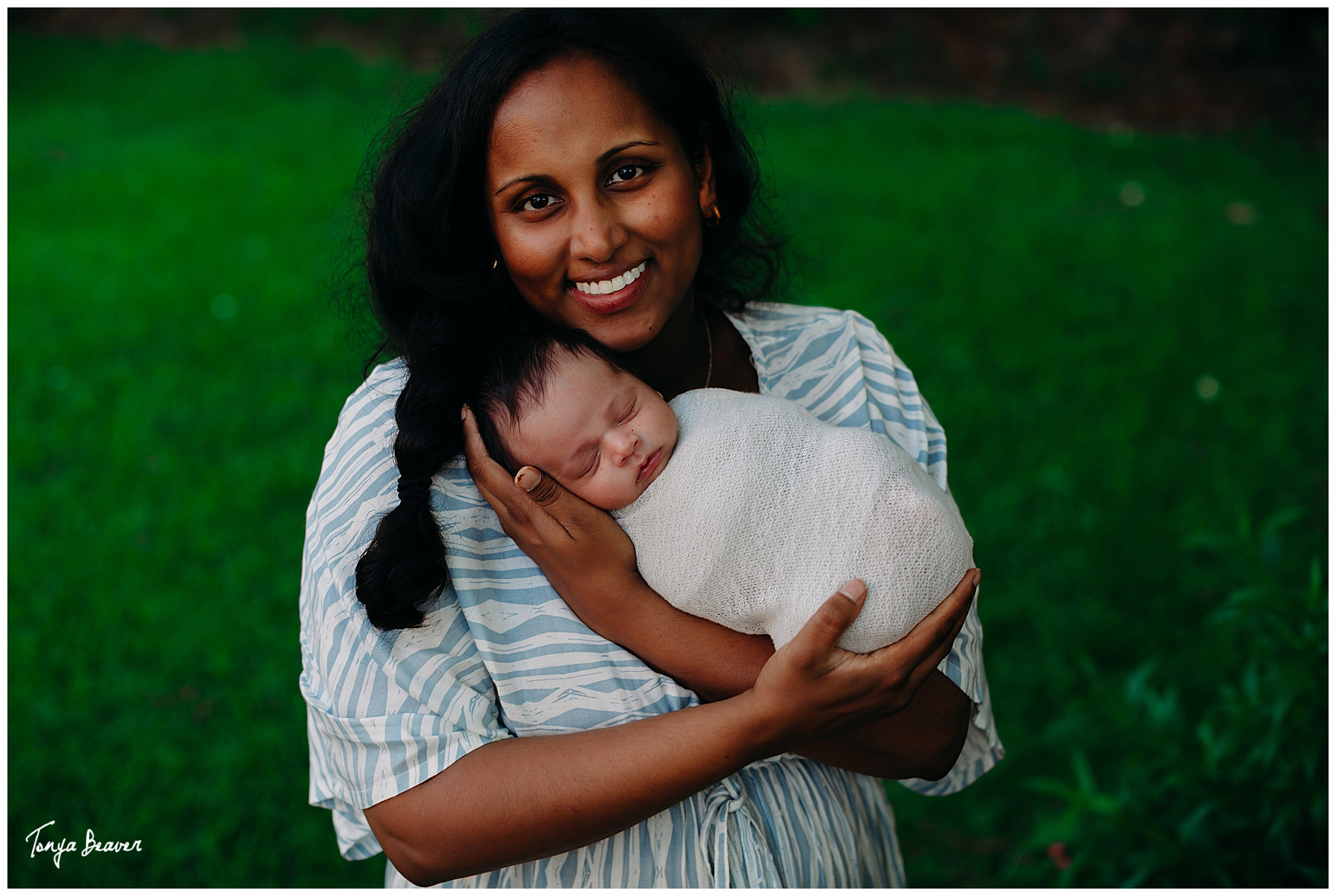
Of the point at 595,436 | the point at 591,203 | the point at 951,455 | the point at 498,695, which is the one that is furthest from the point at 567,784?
the point at 951,455

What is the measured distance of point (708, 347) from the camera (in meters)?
1.91

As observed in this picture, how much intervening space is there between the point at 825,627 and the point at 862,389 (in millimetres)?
623

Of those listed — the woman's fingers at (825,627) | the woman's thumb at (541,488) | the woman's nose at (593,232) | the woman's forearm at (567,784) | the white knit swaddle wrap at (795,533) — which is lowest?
the woman's forearm at (567,784)

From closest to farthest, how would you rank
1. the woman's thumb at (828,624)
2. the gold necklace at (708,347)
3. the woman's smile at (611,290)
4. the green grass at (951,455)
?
the woman's thumb at (828,624)
the woman's smile at (611,290)
the gold necklace at (708,347)
the green grass at (951,455)

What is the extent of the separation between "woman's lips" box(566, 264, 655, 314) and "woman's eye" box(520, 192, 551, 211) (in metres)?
0.13

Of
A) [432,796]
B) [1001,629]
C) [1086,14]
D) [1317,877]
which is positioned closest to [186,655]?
[432,796]

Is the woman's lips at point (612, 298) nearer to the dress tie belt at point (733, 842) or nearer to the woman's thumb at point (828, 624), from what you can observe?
the woman's thumb at point (828, 624)

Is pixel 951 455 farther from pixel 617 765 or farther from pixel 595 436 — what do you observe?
pixel 617 765

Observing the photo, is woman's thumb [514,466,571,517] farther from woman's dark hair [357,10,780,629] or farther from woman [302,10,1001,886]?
woman's dark hair [357,10,780,629]

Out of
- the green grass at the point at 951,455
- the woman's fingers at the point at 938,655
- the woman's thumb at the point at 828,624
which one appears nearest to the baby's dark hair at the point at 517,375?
the woman's thumb at the point at 828,624

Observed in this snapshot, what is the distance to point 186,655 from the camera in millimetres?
3189

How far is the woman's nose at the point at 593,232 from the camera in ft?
4.90

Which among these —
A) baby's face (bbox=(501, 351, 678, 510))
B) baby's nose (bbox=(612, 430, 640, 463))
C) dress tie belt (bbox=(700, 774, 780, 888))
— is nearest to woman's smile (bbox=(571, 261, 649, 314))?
baby's face (bbox=(501, 351, 678, 510))

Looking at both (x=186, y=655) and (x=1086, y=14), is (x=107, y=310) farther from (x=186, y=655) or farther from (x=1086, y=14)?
(x=1086, y=14)
